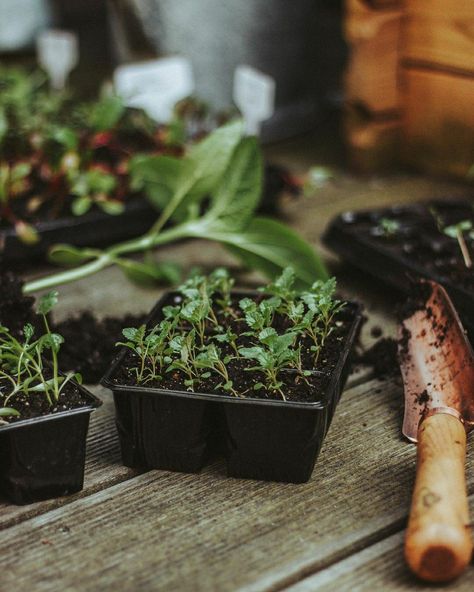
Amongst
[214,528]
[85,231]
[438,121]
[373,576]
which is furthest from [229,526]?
[438,121]

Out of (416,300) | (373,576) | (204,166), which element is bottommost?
(373,576)

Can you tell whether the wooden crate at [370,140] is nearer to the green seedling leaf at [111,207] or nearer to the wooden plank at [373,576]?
the green seedling leaf at [111,207]

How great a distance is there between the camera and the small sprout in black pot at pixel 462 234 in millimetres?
1179

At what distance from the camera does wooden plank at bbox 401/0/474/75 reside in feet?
5.55

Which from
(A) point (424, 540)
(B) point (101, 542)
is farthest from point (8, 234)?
(A) point (424, 540)

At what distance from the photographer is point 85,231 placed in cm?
148

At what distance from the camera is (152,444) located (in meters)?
0.91

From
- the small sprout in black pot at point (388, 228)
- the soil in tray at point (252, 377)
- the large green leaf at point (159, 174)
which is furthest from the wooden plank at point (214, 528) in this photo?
the large green leaf at point (159, 174)

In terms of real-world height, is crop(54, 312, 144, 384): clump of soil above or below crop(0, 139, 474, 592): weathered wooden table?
above

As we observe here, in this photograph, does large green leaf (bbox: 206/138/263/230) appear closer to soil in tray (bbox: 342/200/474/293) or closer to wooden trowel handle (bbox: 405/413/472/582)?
soil in tray (bbox: 342/200/474/293)

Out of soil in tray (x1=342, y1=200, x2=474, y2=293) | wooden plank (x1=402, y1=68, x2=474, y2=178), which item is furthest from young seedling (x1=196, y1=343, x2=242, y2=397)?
wooden plank (x1=402, y1=68, x2=474, y2=178)

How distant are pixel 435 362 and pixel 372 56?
3.35ft

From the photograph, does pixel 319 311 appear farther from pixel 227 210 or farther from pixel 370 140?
pixel 370 140

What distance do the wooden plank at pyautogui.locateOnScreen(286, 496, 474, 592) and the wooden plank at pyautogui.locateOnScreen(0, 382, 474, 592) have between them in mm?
14
